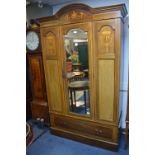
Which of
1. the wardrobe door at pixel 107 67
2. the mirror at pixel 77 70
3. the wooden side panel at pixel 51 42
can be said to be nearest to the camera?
the wardrobe door at pixel 107 67

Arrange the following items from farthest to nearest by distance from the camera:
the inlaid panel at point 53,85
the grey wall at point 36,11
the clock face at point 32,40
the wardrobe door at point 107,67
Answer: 1. the grey wall at point 36,11
2. the clock face at point 32,40
3. the inlaid panel at point 53,85
4. the wardrobe door at point 107,67

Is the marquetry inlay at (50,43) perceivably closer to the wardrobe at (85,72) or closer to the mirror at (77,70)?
the wardrobe at (85,72)

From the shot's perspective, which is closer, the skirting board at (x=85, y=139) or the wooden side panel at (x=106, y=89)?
the wooden side panel at (x=106, y=89)

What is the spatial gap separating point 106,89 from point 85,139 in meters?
0.89

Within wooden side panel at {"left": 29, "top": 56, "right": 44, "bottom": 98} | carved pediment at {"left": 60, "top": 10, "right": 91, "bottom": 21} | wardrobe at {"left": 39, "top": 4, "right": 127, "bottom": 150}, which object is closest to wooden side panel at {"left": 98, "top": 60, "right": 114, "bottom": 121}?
wardrobe at {"left": 39, "top": 4, "right": 127, "bottom": 150}

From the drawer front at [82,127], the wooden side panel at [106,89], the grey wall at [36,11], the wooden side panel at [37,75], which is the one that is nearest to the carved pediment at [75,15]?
the wooden side panel at [106,89]

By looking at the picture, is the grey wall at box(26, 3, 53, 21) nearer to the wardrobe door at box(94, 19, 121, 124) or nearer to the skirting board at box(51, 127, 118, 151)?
the wardrobe door at box(94, 19, 121, 124)

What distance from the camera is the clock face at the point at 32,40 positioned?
2.58 meters

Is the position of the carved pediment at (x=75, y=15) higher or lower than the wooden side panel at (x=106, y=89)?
higher

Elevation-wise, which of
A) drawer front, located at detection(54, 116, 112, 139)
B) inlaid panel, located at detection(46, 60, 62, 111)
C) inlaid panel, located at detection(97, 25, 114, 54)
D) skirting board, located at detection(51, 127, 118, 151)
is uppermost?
inlaid panel, located at detection(97, 25, 114, 54)

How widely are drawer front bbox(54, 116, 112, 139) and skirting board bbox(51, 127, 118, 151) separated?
7 centimetres

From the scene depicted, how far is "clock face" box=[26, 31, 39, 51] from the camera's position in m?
2.58

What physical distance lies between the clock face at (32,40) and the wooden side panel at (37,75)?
0.17 meters
